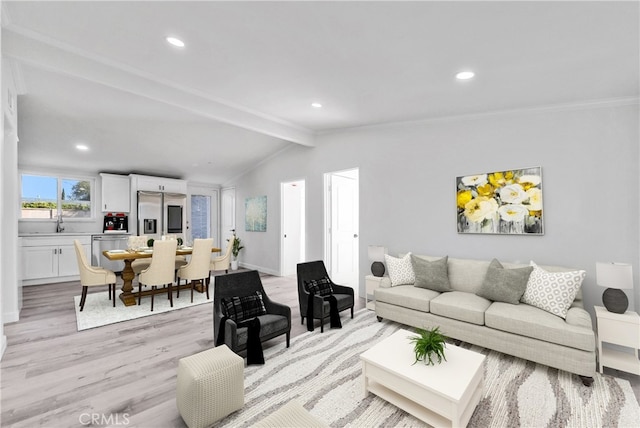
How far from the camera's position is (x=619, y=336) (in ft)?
7.86

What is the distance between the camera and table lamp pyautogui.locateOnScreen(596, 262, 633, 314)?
2385 mm

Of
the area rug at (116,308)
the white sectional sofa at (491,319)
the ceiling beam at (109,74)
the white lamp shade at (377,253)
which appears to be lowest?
the area rug at (116,308)

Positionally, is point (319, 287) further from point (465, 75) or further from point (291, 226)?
point (291, 226)

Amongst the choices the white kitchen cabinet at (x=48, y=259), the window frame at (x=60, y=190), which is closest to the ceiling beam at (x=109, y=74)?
the white kitchen cabinet at (x=48, y=259)

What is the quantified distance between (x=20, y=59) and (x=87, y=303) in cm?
340

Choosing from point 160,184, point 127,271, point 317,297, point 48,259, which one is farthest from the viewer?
point 160,184

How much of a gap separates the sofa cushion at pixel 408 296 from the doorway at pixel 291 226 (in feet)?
10.3

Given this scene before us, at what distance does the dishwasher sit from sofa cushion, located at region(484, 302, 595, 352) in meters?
6.98

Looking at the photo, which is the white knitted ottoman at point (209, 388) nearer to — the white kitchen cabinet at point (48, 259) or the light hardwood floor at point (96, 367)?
the light hardwood floor at point (96, 367)

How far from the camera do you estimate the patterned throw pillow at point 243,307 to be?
8.94 feet

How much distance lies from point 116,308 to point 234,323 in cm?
274

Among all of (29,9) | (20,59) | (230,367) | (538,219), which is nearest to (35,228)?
(20,59)

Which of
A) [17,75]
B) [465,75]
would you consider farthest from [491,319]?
[17,75]

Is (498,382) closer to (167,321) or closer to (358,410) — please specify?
(358,410)
